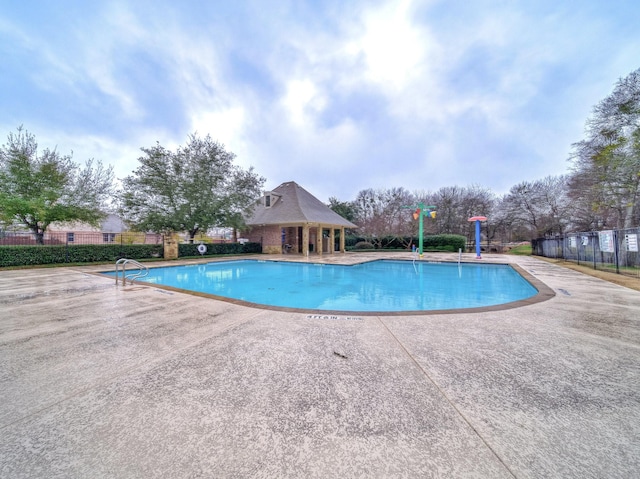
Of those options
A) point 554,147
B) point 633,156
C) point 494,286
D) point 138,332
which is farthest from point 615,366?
point 554,147

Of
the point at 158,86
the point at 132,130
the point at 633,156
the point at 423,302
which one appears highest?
the point at 158,86

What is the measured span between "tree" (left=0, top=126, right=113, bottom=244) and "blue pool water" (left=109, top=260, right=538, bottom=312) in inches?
272

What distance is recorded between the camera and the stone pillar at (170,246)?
15.1 m

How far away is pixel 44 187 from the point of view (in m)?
12.8

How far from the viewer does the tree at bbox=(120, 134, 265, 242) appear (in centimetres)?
1538

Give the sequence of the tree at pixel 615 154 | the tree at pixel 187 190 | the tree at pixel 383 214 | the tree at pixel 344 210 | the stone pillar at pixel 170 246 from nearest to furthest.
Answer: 1. the tree at pixel 615 154
2. the stone pillar at pixel 170 246
3. the tree at pixel 187 190
4. the tree at pixel 383 214
5. the tree at pixel 344 210

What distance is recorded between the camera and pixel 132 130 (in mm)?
14180

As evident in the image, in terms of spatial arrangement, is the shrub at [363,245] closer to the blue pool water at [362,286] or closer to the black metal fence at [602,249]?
the blue pool water at [362,286]

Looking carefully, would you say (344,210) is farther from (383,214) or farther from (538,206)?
(538,206)

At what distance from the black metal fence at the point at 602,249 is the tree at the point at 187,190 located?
19.2 m

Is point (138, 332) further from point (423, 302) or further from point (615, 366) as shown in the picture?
point (423, 302)

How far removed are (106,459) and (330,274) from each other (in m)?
10.1

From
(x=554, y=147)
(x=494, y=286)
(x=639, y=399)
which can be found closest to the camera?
(x=639, y=399)

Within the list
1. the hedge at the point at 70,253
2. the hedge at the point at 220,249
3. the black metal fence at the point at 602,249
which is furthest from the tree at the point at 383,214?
the hedge at the point at 70,253
